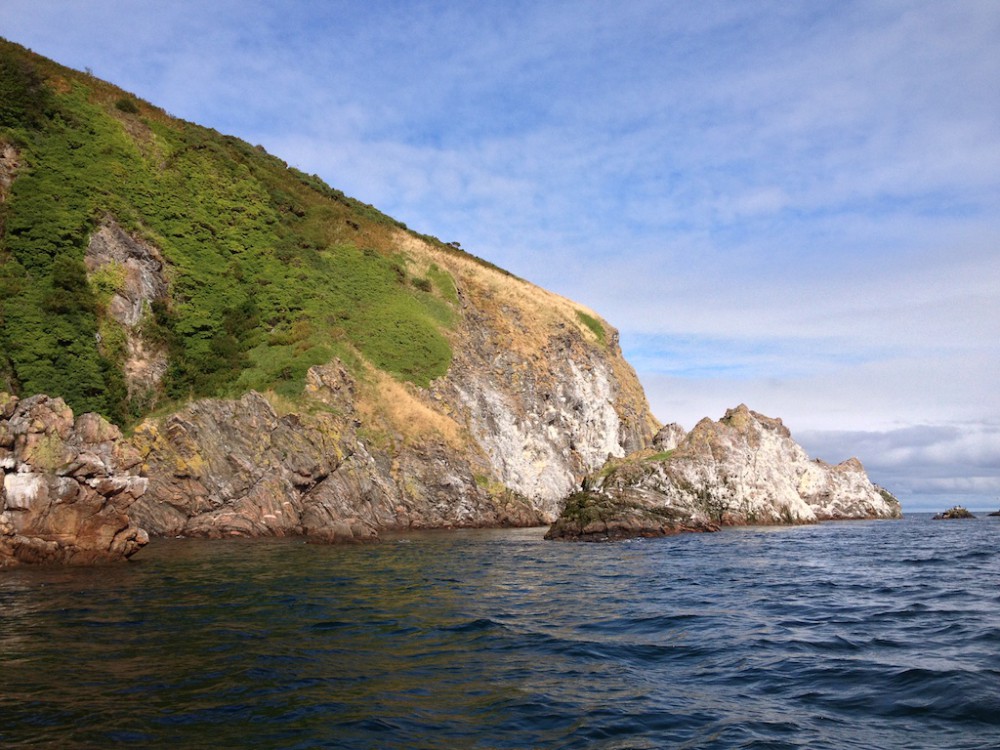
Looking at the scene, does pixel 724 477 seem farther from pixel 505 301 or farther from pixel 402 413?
pixel 505 301

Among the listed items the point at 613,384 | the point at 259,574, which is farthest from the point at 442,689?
the point at 613,384

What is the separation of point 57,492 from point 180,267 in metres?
35.4

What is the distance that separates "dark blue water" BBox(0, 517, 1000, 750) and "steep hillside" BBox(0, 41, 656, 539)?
20.8 meters

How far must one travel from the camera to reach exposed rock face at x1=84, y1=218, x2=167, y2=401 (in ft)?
164

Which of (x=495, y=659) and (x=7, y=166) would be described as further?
(x=7, y=166)

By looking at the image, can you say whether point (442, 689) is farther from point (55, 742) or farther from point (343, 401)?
point (343, 401)

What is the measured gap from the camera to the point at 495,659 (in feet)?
42.0

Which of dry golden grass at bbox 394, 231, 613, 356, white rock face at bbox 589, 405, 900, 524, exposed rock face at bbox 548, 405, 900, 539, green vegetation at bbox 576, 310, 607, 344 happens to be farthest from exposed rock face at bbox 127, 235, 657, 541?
white rock face at bbox 589, 405, 900, 524

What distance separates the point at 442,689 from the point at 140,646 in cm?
644

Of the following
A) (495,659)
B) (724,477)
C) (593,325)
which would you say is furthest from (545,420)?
(495,659)

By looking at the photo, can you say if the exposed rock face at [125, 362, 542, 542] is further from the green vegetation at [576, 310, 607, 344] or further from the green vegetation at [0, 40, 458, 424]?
the green vegetation at [576, 310, 607, 344]

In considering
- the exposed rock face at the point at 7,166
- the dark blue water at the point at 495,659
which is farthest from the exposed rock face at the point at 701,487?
the exposed rock face at the point at 7,166

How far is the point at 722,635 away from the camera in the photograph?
14.9m

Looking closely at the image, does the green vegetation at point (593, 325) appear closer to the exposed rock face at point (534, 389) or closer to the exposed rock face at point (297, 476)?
the exposed rock face at point (534, 389)
